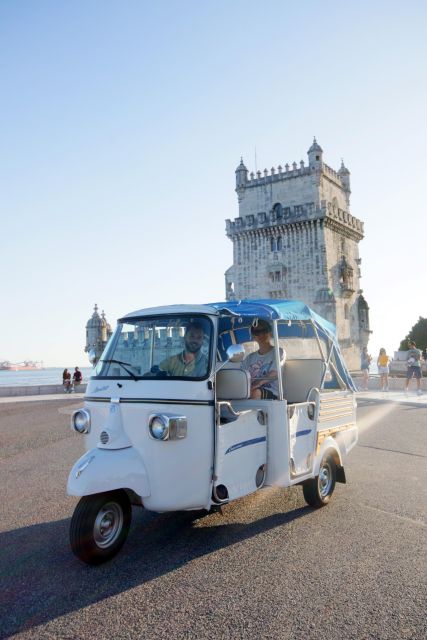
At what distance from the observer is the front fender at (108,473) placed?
428 centimetres

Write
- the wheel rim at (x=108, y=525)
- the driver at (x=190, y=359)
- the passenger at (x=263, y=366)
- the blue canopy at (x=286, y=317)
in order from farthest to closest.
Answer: the passenger at (x=263, y=366) → the blue canopy at (x=286, y=317) → the driver at (x=190, y=359) → the wheel rim at (x=108, y=525)

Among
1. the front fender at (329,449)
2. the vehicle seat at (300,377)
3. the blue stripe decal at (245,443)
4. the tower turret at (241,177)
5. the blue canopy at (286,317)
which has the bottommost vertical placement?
the front fender at (329,449)

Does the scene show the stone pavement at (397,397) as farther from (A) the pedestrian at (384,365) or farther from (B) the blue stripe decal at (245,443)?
(B) the blue stripe decal at (245,443)

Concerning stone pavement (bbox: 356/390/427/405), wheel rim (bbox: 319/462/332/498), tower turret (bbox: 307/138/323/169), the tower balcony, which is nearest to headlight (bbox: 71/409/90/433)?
wheel rim (bbox: 319/462/332/498)

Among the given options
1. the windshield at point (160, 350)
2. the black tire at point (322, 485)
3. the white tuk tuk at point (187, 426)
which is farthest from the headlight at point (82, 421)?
the black tire at point (322, 485)

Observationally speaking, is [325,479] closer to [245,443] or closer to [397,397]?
[245,443]

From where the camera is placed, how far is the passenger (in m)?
5.98

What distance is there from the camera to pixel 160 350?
5.35 m

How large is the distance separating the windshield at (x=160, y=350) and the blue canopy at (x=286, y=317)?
0.42 meters

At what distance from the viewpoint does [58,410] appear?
19.0m

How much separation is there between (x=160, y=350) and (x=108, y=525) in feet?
5.72

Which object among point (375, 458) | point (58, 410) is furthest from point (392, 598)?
point (58, 410)

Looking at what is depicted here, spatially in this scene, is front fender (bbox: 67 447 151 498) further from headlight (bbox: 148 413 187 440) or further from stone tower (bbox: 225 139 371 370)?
stone tower (bbox: 225 139 371 370)

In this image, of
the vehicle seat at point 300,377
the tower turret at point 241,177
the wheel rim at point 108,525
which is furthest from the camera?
the tower turret at point 241,177
